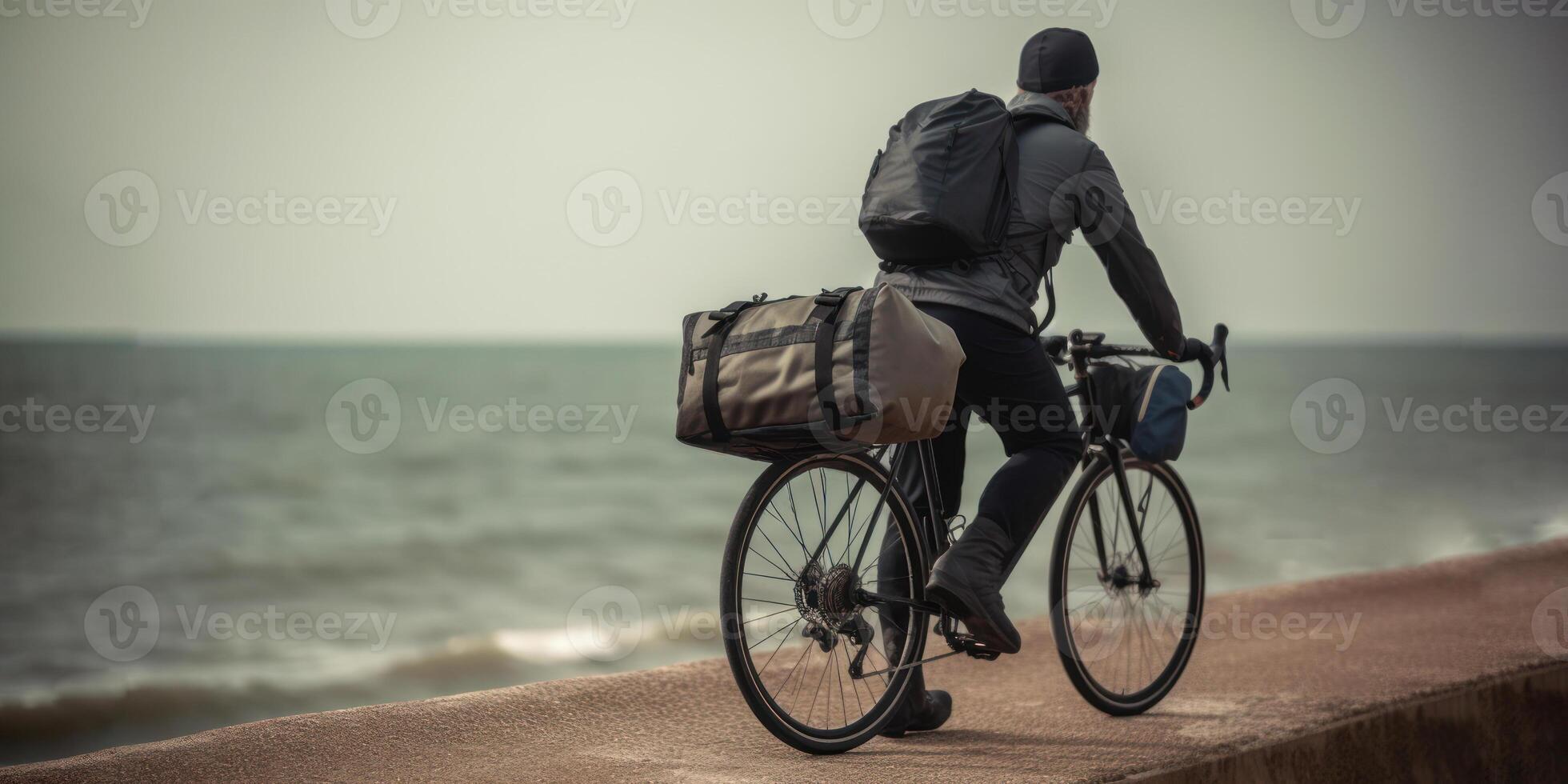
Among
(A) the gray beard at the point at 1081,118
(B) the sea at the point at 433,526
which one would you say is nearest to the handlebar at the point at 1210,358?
(A) the gray beard at the point at 1081,118

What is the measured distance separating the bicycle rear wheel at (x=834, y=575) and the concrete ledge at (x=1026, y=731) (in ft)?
0.40

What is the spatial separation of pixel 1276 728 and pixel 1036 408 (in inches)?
42.9

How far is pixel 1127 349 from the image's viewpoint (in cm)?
326

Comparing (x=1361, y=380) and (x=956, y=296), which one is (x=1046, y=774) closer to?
(x=956, y=296)

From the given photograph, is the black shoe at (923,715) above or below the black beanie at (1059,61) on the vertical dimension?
below

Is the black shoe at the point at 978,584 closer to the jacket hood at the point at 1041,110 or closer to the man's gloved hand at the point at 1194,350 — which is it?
the man's gloved hand at the point at 1194,350

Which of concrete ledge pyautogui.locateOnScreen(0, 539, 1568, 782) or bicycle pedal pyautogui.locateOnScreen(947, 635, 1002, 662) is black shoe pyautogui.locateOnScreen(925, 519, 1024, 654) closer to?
bicycle pedal pyautogui.locateOnScreen(947, 635, 1002, 662)

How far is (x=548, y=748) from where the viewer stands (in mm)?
2918

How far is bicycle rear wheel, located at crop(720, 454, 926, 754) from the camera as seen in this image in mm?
2590

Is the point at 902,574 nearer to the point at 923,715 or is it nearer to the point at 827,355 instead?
the point at 923,715

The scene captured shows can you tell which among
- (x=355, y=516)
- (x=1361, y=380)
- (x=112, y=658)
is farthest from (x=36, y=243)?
(x=1361, y=380)

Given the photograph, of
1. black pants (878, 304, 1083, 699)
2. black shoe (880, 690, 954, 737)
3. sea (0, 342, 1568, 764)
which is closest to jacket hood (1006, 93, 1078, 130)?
black pants (878, 304, 1083, 699)

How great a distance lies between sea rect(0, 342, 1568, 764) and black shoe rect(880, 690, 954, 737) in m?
5.82

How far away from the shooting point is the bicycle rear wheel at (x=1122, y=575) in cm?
328
